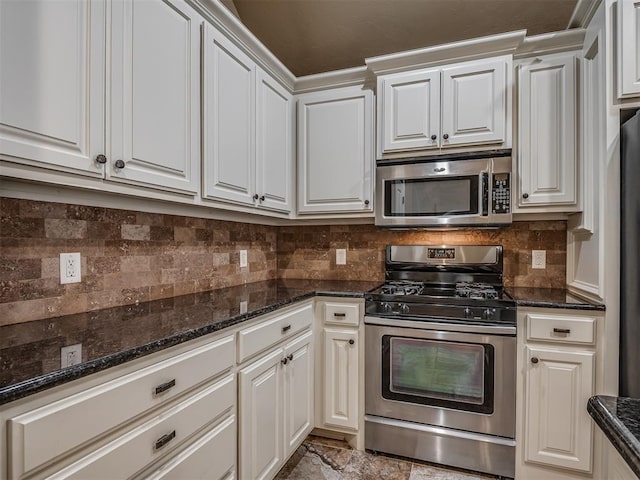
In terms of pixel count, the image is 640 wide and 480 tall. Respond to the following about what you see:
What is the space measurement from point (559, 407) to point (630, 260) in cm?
80

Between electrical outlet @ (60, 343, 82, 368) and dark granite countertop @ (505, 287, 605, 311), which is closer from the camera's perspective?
electrical outlet @ (60, 343, 82, 368)

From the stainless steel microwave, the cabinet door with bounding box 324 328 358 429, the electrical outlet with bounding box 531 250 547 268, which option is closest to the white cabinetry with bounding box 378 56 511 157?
the stainless steel microwave

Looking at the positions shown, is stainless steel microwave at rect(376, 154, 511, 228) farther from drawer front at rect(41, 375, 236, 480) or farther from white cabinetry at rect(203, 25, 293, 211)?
drawer front at rect(41, 375, 236, 480)

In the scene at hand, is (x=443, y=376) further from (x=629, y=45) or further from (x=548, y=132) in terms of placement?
(x=629, y=45)

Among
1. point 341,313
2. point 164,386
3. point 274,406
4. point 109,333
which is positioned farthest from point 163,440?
point 341,313

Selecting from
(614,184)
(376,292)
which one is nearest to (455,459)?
(376,292)

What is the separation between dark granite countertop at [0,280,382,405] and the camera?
781mm

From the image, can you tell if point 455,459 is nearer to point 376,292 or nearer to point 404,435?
point 404,435

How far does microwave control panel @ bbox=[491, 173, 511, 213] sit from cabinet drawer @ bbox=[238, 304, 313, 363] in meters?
1.24

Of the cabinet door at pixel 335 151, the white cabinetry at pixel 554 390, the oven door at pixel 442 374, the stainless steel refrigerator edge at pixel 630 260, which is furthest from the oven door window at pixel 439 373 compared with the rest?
the cabinet door at pixel 335 151

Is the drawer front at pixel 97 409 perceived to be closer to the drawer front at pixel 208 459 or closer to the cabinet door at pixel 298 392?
the drawer front at pixel 208 459

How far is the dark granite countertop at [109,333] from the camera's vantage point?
781 millimetres

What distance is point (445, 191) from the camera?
7.09ft

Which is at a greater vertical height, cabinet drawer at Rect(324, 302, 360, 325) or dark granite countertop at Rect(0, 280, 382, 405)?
dark granite countertop at Rect(0, 280, 382, 405)
